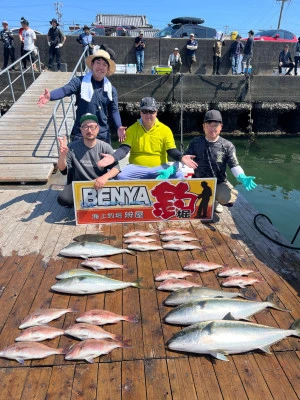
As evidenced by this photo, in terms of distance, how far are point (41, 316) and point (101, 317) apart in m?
0.59

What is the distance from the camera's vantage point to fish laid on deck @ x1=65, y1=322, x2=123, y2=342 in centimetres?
295

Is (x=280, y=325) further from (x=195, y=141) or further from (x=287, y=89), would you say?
(x=287, y=89)

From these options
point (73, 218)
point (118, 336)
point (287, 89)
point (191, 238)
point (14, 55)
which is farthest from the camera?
point (287, 89)

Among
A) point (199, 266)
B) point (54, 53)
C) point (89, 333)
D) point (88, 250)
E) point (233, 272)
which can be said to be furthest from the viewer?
point (54, 53)

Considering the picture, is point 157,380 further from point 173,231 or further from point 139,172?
point 139,172

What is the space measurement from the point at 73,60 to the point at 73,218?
1415cm

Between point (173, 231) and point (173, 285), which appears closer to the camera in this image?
point (173, 285)

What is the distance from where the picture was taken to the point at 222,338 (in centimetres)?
281

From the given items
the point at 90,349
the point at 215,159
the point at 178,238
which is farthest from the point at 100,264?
the point at 215,159

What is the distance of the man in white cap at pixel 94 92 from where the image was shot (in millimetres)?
5555

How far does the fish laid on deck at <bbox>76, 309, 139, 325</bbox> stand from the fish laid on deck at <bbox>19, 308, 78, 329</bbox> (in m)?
0.22

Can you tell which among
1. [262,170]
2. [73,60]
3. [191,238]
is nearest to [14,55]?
[73,60]

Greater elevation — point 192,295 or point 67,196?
point 67,196

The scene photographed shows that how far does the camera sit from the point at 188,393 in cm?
253
